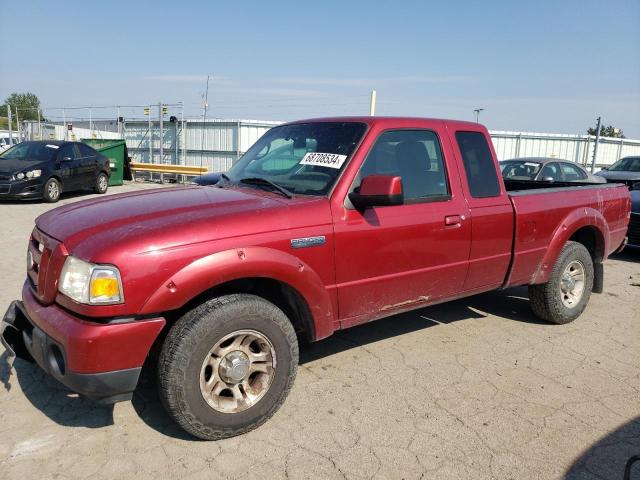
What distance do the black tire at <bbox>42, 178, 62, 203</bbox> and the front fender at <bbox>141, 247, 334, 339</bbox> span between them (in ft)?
37.0

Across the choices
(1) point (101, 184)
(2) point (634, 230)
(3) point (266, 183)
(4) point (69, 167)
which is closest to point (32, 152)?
(4) point (69, 167)

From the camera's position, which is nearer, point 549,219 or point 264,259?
point 264,259

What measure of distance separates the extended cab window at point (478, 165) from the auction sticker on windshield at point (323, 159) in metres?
1.19

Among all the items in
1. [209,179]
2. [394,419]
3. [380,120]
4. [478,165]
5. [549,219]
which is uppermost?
[380,120]

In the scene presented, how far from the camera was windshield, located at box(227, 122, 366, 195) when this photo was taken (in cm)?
343

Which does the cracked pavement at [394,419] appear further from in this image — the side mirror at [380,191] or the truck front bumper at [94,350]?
the side mirror at [380,191]

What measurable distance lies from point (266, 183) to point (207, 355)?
1326 mm

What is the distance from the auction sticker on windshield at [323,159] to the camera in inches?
135

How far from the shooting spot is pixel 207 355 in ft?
9.04

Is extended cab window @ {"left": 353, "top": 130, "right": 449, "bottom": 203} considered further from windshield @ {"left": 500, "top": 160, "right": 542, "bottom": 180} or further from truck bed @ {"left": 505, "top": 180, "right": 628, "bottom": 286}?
windshield @ {"left": 500, "top": 160, "right": 542, "bottom": 180}

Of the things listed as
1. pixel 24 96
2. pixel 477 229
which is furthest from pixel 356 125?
pixel 24 96

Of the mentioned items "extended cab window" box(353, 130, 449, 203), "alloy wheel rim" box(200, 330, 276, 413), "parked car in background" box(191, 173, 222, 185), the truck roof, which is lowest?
"alloy wheel rim" box(200, 330, 276, 413)

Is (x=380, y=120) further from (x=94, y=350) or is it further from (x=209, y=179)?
(x=94, y=350)

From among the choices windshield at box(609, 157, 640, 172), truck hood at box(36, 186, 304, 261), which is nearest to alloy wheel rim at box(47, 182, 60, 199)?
truck hood at box(36, 186, 304, 261)
